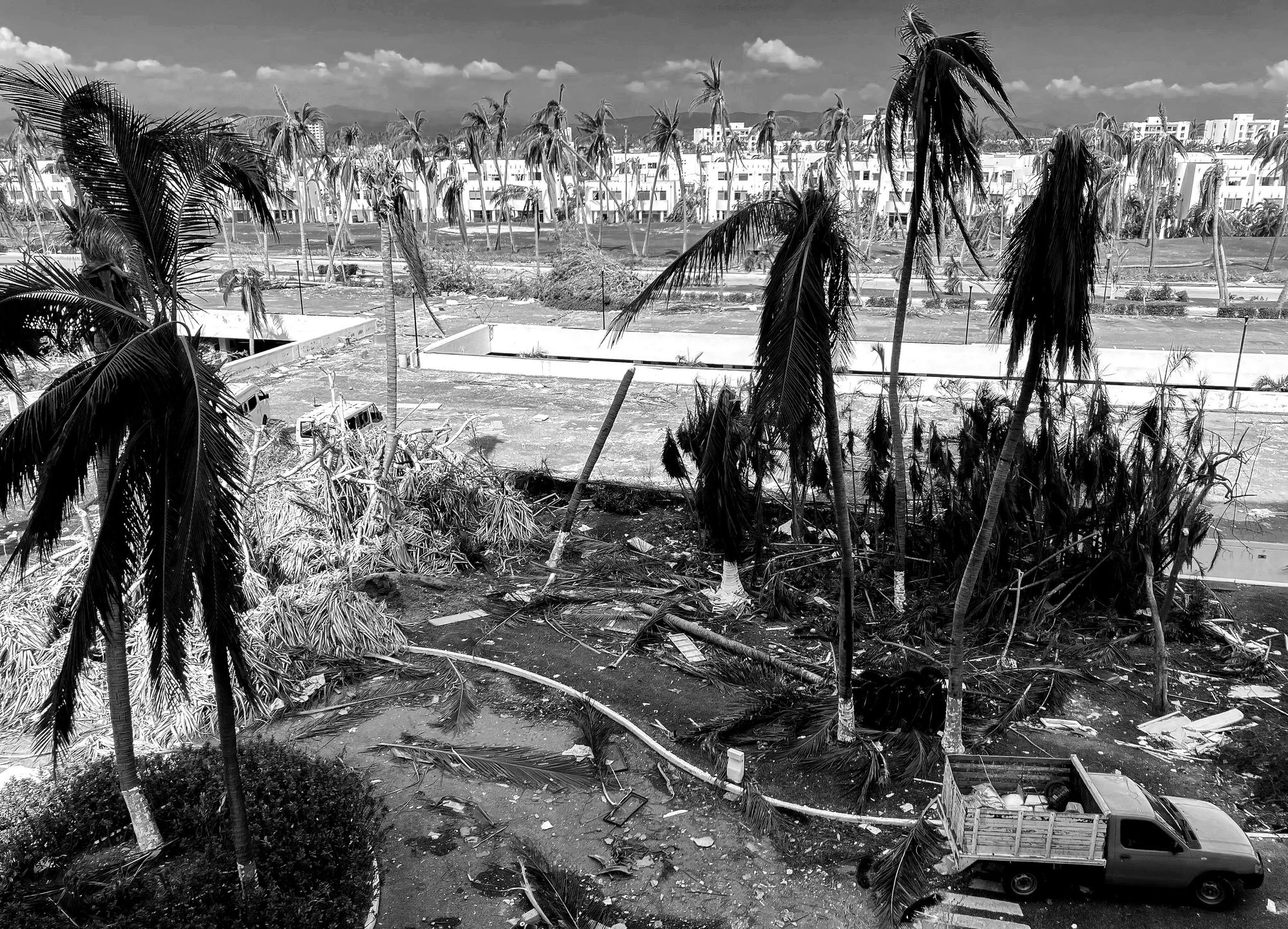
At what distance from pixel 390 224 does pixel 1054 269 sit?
10286mm

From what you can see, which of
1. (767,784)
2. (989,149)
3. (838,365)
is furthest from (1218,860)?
(989,149)

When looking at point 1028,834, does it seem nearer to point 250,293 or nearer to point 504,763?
point 504,763

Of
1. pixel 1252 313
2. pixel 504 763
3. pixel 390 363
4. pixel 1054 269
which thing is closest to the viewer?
pixel 1054 269

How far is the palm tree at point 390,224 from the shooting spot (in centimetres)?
1416

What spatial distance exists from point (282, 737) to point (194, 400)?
19.2ft

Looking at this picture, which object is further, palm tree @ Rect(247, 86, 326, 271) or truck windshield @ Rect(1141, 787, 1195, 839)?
palm tree @ Rect(247, 86, 326, 271)

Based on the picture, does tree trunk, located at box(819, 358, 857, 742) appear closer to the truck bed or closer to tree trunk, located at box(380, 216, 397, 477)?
the truck bed

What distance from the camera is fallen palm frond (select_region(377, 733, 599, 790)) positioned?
9.14 metres

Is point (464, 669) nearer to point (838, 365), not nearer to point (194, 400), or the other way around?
point (838, 365)

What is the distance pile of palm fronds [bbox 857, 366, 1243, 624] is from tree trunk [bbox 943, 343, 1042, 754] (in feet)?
10.4

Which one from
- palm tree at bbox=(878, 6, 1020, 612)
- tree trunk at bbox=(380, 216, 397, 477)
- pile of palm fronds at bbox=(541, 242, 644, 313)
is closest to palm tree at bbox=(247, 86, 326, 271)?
pile of palm fronds at bbox=(541, 242, 644, 313)

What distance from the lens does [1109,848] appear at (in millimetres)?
7465

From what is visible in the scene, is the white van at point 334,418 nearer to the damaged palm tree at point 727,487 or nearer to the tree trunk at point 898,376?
the damaged palm tree at point 727,487

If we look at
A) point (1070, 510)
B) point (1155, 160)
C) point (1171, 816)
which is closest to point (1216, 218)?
point (1155, 160)
